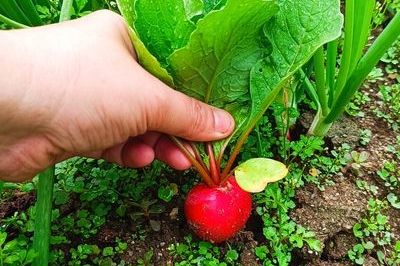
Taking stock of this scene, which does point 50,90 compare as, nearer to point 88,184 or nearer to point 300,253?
point 88,184

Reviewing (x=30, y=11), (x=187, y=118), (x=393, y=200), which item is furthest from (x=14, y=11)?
(x=393, y=200)

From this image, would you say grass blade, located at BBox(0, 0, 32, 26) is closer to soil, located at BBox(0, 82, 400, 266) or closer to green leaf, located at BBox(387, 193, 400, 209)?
soil, located at BBox(0, 82, 400, 266)

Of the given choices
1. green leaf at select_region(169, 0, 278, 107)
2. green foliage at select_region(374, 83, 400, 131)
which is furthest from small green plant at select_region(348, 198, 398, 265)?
green leaf at select_region(169, 0, 278, 107)

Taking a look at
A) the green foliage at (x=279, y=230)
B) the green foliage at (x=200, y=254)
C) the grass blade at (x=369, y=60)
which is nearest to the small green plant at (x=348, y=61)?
the grass blade at (x=369, y=60)

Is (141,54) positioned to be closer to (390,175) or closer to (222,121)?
(222,121)

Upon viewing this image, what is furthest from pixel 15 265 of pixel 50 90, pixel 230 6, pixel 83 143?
pixel 230 6

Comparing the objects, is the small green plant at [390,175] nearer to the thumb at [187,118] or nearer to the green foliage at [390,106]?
the green foliage at [390,106]
